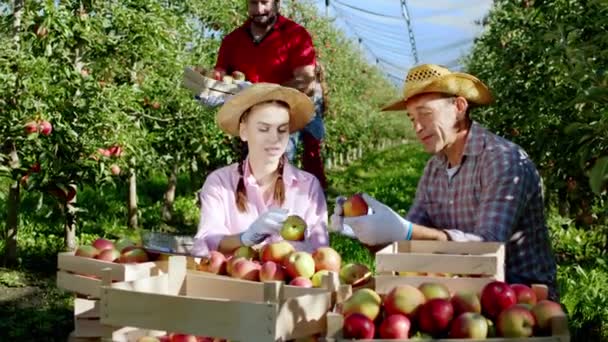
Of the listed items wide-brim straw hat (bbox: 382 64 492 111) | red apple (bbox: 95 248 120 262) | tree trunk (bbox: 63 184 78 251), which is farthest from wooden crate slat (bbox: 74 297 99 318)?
tree trunk (bbox: 63 184 78 251)

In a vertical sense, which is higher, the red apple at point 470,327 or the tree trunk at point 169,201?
the tree trunk at point 169,201

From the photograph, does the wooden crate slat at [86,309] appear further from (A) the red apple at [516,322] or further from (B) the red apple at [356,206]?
(A) the red apple at [516,322]

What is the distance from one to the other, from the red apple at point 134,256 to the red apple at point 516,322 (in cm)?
126

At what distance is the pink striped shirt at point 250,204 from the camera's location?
11.2ft

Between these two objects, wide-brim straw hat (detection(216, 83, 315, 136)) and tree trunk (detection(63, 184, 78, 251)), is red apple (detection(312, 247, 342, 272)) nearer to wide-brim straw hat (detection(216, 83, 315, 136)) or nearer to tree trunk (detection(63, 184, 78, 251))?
wide-brim straw hat (detection(216, 83, 315, 136))

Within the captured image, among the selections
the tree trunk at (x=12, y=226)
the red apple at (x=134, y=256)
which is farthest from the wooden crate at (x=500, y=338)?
the tree trunk at (x=12, y=226)

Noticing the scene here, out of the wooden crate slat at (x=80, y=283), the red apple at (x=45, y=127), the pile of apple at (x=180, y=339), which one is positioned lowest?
the pile of apple at (x=180, y=339)

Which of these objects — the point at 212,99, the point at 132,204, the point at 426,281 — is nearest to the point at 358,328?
the point at 426,281

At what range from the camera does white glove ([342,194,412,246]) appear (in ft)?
9.53

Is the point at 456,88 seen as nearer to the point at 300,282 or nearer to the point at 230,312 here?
the point at 300,282

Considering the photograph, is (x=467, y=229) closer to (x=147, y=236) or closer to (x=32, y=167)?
(x=147, y=236)

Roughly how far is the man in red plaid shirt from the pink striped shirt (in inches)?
14.6

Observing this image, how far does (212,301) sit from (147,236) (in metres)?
1.05

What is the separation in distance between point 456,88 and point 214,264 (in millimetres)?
1113
